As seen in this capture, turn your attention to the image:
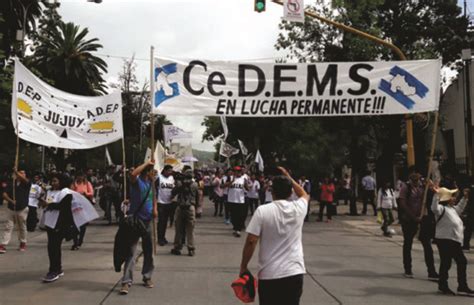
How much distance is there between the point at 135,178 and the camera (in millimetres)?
8125

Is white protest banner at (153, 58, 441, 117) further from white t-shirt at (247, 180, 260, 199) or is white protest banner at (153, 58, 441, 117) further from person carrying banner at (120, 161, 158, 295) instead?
white t-shirt at (247, 180, 260, 199)

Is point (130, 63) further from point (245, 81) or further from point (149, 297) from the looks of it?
point (149, 297)

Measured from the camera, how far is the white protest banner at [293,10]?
12938 mm

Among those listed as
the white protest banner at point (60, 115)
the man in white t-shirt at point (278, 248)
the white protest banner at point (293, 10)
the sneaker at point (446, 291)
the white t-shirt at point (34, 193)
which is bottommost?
the sneaker at point (446, 291)

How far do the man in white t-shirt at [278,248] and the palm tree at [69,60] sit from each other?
129ft

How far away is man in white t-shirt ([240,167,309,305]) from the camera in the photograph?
464cm

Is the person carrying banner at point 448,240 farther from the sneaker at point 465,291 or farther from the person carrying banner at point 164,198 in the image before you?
the person carrying banner at point 164,198

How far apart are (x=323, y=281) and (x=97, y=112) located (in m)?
4.82

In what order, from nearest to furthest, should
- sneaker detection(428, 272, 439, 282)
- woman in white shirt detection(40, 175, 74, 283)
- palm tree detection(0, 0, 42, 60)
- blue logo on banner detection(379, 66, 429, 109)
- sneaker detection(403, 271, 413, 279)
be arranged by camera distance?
woman in white shirt detection(40, 175, 74, 283) → sneaker detection(428, 272, 439, 282) → sneaker detection(403, 271, 413, 279) → blue logo on banner detection(379, 66, 429, 109) → palm tree detection(0, 0, 42, 60)

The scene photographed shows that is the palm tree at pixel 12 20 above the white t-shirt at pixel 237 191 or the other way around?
above

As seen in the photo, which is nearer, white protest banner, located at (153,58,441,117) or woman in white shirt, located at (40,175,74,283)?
woman in white shirt, located at (40,175,74,283)

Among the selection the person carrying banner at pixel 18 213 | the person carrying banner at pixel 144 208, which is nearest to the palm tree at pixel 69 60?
the person carrying banner at pixel 18 213

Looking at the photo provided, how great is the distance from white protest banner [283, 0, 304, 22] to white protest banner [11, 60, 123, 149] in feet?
16.3

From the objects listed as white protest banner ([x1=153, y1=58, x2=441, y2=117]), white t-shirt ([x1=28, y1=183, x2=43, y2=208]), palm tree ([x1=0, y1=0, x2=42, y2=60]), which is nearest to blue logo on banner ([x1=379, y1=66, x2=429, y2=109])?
white protest banner ([x1=153, y1=58, x2=441, y2=117])
